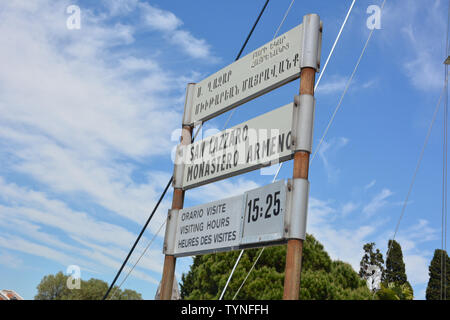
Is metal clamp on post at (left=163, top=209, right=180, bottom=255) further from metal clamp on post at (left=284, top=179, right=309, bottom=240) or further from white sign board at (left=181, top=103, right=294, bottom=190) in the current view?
metal clamp on post at (left=284, top=179, right=309, bottom=240)

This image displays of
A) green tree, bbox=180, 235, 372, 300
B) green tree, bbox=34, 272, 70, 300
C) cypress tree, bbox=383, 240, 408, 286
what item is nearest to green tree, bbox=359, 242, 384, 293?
cypress tree, bbox=383, 240, 408, 286

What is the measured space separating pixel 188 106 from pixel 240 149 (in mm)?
2192

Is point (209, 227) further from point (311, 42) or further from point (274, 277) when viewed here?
point (274, 277)

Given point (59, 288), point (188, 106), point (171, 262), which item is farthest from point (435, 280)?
point (59, 288)

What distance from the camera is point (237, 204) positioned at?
20.7ft

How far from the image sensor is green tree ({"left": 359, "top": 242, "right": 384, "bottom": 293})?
51.2m

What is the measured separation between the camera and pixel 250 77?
6996 millimetres

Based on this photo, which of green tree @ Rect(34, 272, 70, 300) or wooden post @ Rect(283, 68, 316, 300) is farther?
green tree @ Rect(34, 272, 70, 300)

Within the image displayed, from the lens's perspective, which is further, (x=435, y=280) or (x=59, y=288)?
(x=59, y=288)

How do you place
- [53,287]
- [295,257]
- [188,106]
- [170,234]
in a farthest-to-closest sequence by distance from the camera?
1. [53,287]
2. [188,106]
3. [170,234]
4. [295,257]

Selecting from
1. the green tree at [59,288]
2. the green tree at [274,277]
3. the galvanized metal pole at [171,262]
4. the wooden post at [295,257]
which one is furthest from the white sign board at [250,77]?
the green tree at [59,288]

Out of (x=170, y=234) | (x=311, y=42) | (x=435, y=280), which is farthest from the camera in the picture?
(x=435, y=280)

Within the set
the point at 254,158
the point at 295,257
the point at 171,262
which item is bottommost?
the point at 295,257

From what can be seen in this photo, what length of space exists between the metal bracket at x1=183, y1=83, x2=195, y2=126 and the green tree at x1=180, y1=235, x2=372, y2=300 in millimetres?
16995
